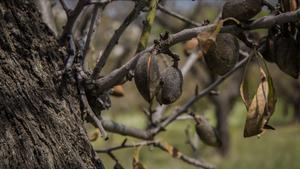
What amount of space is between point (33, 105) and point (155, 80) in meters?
0.28

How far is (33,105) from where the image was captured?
4.78 ft

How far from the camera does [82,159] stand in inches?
58.8

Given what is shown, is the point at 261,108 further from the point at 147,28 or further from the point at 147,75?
the point at 147,28

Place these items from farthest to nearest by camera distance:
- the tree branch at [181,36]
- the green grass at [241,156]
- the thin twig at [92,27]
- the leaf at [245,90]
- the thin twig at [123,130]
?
1. the green grass at [241,156]
2. the thin twig at [123,130]
3. the thin twig at [92,27]
4. the leaf at [245,90]
5. the tree branch at [181,36]

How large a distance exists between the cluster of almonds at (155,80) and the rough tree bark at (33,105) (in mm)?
200

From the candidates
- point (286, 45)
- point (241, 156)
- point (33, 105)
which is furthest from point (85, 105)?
point (241, 156)

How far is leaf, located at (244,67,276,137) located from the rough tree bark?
0.39m

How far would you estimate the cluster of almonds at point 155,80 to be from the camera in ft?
4.59

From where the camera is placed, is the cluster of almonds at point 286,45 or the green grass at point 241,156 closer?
the cluster of almonds at point 286,45

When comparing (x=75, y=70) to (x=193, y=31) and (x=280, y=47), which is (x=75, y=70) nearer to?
(x=193, y=31)

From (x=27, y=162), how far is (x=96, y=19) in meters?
0.51

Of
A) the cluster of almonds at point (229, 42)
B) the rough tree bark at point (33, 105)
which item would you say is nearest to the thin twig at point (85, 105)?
the rough tree bark at point (33, 105)

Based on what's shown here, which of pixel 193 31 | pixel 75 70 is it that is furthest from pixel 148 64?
pixel 75 70

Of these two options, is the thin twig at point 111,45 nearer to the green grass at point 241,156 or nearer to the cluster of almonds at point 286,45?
the cluster of almonds at point 286,45
